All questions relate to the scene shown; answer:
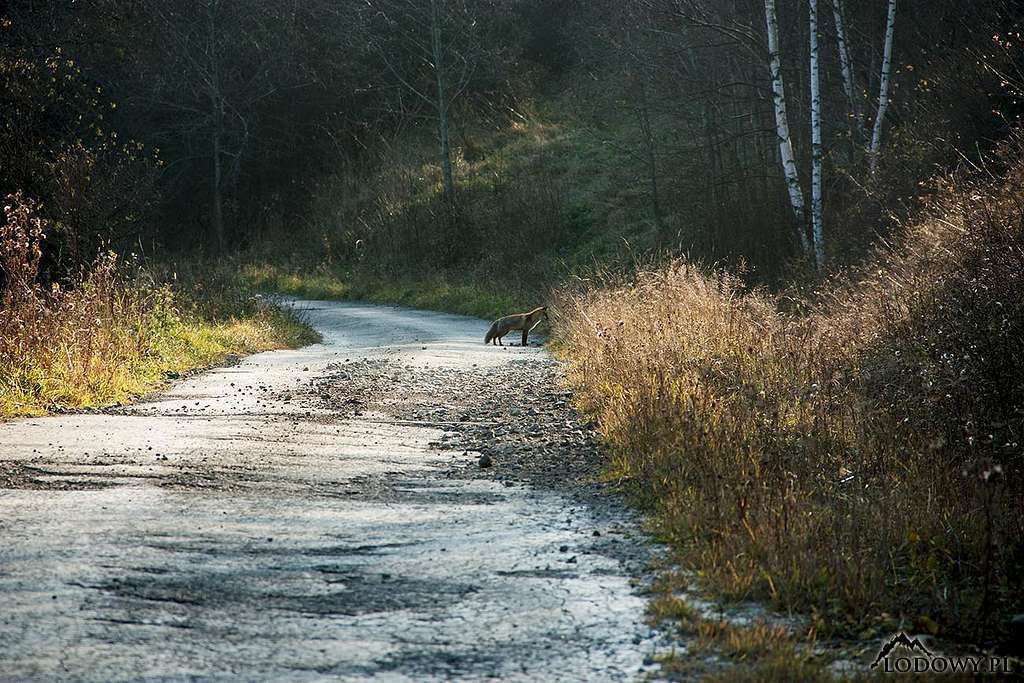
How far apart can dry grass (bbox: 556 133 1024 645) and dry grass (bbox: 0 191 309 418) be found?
516 cm

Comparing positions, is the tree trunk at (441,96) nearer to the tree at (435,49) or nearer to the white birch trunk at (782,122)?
the tree at (435,49)

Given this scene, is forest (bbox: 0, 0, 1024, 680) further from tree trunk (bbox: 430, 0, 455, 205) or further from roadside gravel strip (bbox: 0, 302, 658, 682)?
roadside gravel strip (bbox: 0, 302, 658, 682)

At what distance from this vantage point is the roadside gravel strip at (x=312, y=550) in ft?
15.6

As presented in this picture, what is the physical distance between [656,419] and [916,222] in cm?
717

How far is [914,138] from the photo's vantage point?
65.3 ft

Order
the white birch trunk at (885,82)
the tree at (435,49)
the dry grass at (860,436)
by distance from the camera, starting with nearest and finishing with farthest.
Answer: the dry grass at (860,436) < the white birch trunk at (885,82) < the tree at (435,49)

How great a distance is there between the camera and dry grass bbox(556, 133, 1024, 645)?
18.5 ft

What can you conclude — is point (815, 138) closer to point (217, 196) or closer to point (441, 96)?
point (441, 96)

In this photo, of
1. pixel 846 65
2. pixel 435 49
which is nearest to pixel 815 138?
pixel 846 65

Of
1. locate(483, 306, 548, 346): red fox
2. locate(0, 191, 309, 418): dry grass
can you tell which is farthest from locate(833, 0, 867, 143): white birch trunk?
locate(0, 191, 309, 418): dry grass

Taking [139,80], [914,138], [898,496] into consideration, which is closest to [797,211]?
[914,138]

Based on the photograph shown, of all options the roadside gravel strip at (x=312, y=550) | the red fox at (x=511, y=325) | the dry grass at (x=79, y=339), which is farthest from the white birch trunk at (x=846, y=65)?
the roadside gravel strip at (x=312, y=550)

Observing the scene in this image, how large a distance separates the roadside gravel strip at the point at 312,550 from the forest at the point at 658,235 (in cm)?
53

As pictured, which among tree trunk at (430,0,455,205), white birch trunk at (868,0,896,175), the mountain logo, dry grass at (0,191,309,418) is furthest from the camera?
tree trunk at (430,0,455,205)
